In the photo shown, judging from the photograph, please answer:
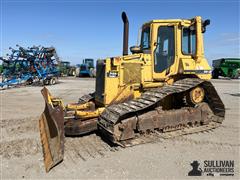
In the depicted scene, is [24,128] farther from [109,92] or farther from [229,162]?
[229,162]

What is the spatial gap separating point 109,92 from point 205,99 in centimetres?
286

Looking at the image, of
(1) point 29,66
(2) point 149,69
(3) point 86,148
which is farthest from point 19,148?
(1) point 29,66

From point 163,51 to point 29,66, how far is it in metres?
17.2

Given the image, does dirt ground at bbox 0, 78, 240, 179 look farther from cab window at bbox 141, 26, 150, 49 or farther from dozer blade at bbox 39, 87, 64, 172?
cab window at bbox 141, 26, 150, 49

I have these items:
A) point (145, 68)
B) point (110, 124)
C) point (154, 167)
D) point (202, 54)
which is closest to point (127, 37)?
point (145, 68)

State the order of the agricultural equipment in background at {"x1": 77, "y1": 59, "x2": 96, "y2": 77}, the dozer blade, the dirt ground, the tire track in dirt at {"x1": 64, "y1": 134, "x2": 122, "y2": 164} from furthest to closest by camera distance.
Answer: the agricultural equipment in background at {"x1": 77, "y1": 59, "x2": 96, "y2": 77}
the tire track in dirt at {"x1": 64, "y1": 134, "x2": 122, "y2": 164}
the dozer blade
the dirt ground

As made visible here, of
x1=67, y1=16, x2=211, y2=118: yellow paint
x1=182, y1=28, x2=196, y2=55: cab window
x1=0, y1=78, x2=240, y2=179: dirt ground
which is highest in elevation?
x1=182, y1=28, x2=196, y2=55: cab window

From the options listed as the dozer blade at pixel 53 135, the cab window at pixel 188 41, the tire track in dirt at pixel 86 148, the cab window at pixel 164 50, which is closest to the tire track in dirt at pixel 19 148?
the dozer blade at pixel 53 135

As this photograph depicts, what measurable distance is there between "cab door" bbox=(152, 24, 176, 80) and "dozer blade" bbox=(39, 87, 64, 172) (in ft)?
9.36

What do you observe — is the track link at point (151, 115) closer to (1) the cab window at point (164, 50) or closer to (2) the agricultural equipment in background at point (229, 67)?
(1) the cab window at point (164, 50)

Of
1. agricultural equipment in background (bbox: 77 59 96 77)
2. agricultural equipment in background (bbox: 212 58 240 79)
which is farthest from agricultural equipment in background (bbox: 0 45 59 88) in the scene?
agricultural equipment in background (bbox: 212 58 240 79)

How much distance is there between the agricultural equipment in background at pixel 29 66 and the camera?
2009 centimetres

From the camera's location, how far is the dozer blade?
4195mm

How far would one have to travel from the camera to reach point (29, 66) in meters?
20.7
